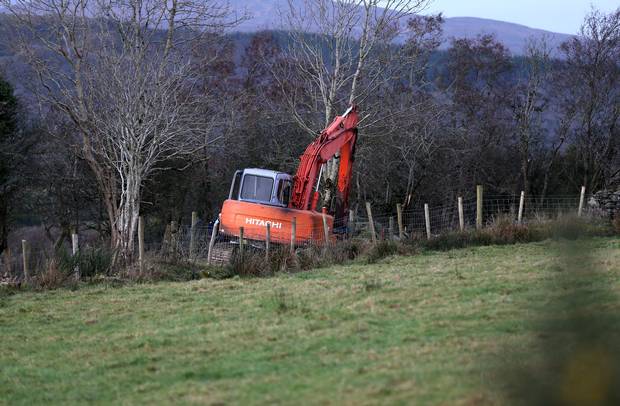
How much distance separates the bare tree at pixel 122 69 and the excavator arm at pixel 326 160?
127 inches

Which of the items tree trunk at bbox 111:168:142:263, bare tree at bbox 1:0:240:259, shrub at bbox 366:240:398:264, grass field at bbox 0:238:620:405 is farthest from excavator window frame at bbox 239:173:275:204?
grass field at bbox 0:238:620:405

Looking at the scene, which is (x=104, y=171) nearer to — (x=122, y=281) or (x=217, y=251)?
(x=217, y=251)

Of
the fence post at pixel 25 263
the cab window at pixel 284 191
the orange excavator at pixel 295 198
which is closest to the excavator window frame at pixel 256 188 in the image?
the orange excavator at pixel 295 198

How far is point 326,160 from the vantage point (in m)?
23.5

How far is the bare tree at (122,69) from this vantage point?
907 inches

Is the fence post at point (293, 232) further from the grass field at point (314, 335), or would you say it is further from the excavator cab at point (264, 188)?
the grass field at point (314, 335)

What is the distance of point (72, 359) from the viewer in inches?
A: 367

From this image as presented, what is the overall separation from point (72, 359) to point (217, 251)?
10.5 meters

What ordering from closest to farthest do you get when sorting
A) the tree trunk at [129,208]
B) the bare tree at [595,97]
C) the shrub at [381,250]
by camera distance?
1. the shrub at [381,250]
2. the tree trunk at [129,208]
3. the bare tree at [595,97]

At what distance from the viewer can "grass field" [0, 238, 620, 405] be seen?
4744 millimetres

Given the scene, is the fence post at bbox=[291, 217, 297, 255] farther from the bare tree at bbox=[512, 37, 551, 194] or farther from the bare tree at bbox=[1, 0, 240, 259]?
the bare tree at bbox=[512, 37, 551, 194]

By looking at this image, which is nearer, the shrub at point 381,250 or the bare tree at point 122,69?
the shrub at point 381,250

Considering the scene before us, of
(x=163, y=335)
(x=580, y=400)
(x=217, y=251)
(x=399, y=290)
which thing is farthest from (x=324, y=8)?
(x=580, y=400)

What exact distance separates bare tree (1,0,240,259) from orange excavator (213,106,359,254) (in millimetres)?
2656
